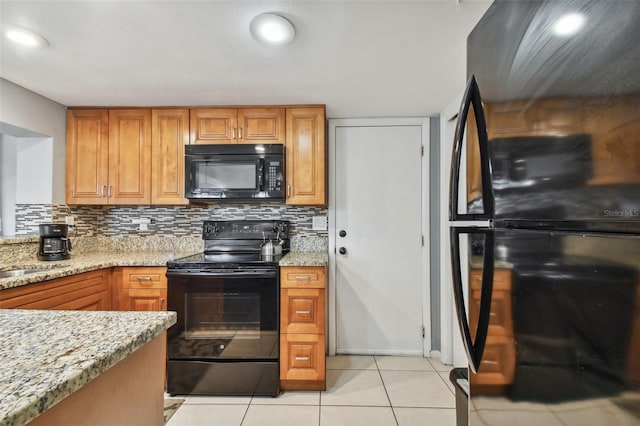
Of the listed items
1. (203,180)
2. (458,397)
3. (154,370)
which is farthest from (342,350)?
(154,370)

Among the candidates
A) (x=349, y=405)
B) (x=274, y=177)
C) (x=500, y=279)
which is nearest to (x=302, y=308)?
(x=349, y=405)

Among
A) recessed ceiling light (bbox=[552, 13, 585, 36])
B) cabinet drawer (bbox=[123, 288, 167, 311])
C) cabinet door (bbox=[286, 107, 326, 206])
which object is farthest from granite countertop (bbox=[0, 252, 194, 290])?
recessed ceiling light (bbox=[552, 13, 585, 36])

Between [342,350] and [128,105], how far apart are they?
9.13ft

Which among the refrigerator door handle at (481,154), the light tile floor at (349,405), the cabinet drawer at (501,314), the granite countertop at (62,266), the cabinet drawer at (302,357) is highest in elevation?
the refrigerator door handle at (481,154)

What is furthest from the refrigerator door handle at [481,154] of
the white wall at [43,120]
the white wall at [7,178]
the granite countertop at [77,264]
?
the white wall at [7,178]

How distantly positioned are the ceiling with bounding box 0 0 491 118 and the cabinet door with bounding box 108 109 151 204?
149 millimetres

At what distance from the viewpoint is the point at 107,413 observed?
604 millimetres

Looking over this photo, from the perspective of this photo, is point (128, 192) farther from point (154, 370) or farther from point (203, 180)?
point (154, 370)

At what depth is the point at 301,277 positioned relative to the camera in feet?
6.73

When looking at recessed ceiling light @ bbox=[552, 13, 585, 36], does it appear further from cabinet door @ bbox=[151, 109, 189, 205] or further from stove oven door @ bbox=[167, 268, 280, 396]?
cabinet door @ bbox=[151, 109, 189, 205]

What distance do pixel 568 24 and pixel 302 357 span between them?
2.12 m

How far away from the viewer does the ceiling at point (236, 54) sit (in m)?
1.31

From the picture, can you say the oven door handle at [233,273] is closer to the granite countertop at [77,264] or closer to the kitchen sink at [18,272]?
the granite countertop at [77,264]

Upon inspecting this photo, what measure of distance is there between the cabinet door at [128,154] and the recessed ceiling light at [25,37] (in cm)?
89
